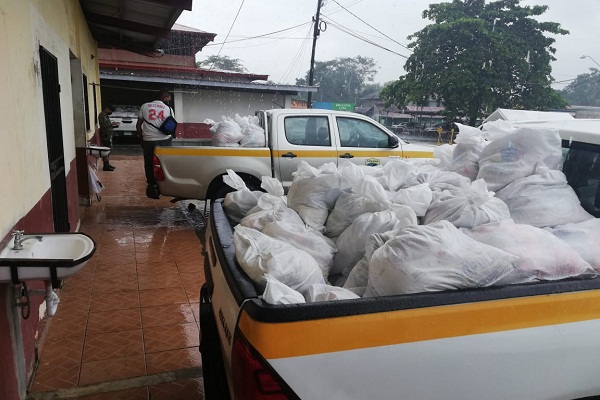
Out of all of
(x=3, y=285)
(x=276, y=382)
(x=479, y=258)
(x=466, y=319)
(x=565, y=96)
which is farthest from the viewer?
(x=565, y=96)

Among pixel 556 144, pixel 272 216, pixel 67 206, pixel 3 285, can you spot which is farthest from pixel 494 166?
pixel 67 206

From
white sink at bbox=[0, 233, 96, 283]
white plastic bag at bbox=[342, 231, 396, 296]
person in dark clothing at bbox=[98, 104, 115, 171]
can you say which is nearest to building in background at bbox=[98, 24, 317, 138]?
person in dark clothing at bbox=[98, 104, 115, 171]

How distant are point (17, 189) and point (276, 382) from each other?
2.17m

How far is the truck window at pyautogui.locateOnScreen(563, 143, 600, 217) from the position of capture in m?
2.63

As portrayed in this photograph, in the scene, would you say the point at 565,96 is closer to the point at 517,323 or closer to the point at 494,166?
the point at 494,166

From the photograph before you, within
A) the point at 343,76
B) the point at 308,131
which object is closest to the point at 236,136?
the point at 308,131

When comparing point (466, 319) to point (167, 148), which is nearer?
point (466, 319)

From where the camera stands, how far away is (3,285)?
2.28 metres

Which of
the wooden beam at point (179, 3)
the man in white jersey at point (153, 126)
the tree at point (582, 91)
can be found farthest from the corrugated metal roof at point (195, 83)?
the wooden beam at point (179, 3)

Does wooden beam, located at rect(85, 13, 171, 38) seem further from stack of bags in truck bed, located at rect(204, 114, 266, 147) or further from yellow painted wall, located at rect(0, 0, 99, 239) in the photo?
yellow painted wall, located at rect(0, 0, 99, 239)

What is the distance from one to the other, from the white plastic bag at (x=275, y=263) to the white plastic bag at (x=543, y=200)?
50.5 inches

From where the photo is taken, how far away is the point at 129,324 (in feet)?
11.5

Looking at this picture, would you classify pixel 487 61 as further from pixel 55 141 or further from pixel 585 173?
pixel 55 141

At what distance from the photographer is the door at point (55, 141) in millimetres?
4055
